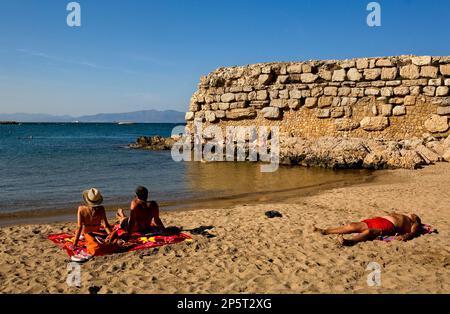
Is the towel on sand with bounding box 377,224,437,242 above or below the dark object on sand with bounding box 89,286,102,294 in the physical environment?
above

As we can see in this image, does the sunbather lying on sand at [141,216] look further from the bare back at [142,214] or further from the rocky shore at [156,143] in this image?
the rocky shore at [156,143]

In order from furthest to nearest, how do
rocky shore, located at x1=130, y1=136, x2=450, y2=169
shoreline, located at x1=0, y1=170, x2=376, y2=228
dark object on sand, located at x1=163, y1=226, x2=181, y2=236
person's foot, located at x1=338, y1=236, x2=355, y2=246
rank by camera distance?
rocky shore, located at x1=130, y1=136, x2=450, y2=169 < shoreline, located at x1=0, y1=170, x2=376, y2=228 < dark object on sand, located at x1=163, y1=226, x2=181, y2=236 < person's foot, located at x1=338, y1=236, x2=355, y2=246

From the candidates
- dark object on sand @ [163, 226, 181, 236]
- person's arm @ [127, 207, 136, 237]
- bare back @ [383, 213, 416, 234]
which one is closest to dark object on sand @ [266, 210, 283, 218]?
dark object on sand @ [163, 226, 181, 236]

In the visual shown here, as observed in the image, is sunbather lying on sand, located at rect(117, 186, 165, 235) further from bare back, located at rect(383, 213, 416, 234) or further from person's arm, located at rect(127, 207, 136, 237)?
bare back, located at rect(383, 213, 416, 234)

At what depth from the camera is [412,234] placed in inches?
252

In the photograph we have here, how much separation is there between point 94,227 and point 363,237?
13.1 ft

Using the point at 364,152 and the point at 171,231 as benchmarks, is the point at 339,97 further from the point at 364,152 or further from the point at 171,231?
the point at 171,231

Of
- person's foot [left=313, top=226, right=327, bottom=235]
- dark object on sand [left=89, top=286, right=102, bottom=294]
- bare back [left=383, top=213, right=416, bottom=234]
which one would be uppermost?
bare back [left=383, top=213, right=416, bottom=234]

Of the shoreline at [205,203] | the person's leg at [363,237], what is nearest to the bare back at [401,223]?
the person's leg at [363,237]

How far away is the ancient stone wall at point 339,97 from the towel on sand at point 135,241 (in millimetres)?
12657

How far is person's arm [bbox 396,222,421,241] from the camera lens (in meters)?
6.31

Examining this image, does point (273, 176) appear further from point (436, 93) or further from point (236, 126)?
point (436, 93)

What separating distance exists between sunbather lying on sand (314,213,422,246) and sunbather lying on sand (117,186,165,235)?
2.76 metres
